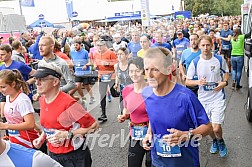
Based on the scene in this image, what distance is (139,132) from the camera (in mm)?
3629

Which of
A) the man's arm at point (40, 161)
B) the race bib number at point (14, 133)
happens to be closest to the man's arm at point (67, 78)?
the race bib number at point (14, 133)

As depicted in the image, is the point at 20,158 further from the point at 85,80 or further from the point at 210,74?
the point at 85,80

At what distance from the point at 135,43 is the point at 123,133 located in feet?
12.3

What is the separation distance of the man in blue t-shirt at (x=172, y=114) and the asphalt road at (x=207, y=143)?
82.0 inches

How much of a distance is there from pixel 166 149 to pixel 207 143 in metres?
2.97

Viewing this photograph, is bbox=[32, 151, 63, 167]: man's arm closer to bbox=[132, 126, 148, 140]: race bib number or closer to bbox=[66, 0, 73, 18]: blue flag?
bbox=[132, 126, 148, 140]: race bib number

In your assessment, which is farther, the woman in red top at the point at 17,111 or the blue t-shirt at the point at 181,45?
the blue t-shirt at the point at 181,45

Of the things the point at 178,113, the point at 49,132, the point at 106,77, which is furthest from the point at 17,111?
the point at 106,77

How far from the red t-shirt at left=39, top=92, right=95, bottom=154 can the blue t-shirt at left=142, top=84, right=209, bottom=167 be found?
66 centimetres

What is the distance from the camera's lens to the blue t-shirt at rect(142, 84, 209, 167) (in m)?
2.69

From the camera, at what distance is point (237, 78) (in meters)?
9.80

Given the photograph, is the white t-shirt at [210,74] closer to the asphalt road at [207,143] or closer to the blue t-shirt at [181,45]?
the asphalt road at [207,143]

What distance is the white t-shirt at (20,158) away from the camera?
64.6 inches

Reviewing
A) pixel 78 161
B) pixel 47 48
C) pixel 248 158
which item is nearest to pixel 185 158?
pixel 78 161
